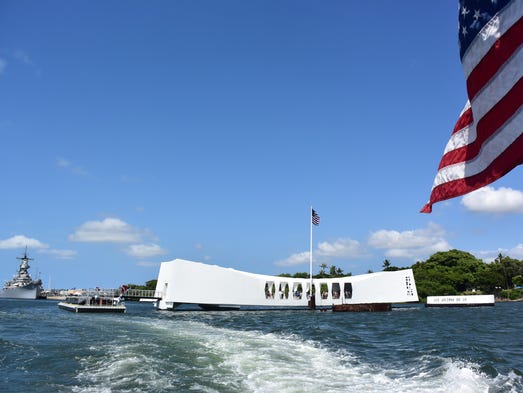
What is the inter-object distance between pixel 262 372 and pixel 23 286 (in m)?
113

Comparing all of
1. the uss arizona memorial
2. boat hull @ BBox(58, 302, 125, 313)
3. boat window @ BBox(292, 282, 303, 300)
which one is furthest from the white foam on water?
boat window @ BBox(292, 282, 303, 300)

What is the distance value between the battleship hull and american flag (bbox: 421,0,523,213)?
381 ft

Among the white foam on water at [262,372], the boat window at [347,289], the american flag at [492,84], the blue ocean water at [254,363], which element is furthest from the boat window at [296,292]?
the american flag at [492,84]

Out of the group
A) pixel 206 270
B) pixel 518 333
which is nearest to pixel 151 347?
pixel 518 333

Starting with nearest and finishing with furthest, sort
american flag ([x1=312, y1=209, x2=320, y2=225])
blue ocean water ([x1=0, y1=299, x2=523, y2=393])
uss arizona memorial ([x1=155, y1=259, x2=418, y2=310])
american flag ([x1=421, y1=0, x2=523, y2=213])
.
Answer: american flag ([x1=421, y1=0, x2=523, y2=213])
blue ocean water ([x1=0, y1=299, x2=523, y2=393])
uss arizona memorial ([x1=155, y1=259, x2=418, y2=310])
american flag ([x1=312, y1=209, x2=320, y2=225])

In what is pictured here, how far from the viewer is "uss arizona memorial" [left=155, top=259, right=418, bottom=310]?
45562 mm

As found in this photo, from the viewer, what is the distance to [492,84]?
13.8ft

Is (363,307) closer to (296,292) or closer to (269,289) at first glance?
(296,292)

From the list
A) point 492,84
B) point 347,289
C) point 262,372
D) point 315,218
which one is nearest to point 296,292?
point 347,289

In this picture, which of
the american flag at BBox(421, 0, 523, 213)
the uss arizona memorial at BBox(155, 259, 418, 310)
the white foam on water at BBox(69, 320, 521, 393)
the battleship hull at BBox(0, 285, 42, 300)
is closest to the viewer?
the american flag at BBox(421, 0, 523, 213)

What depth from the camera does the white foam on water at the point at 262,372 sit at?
30.3ft

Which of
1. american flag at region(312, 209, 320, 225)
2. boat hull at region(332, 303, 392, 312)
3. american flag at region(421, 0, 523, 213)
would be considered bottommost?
american flag at region(421, 0, 523, 213)

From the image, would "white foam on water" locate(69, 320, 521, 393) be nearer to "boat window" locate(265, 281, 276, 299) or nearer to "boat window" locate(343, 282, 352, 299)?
"boat window" locate(265, 281, 276, 299)

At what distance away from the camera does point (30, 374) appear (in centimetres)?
1023
